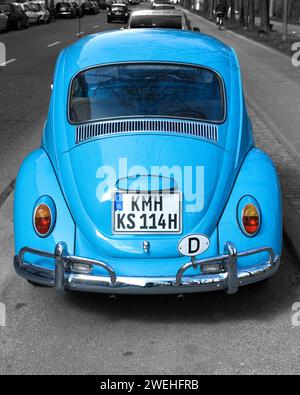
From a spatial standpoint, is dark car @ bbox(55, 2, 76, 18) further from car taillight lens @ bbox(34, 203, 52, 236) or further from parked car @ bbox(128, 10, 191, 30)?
car taillight lens @ bbox(34, 203, 52, 236)

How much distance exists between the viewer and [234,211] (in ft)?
14.8

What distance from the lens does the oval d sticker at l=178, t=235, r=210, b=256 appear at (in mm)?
4340

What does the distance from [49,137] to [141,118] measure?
2.28 ft

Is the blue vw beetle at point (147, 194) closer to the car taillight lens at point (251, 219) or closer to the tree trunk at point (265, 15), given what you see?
the car taillight lens at point (251, 219)

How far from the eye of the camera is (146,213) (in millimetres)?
4355

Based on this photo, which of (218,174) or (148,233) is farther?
(218,174)

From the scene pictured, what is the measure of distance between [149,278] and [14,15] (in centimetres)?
3801

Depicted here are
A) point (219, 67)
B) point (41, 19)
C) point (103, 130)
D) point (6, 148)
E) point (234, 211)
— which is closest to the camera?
point (234, 211)

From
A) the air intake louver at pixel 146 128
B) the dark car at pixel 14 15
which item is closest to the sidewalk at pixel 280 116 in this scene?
the air intake louver at pixel 146 128

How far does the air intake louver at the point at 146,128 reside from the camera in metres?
4.80

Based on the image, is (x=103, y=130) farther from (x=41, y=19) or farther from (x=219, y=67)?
(x=41, y=19)

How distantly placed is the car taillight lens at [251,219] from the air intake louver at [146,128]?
0.57 meters

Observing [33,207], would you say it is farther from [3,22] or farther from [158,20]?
[3,22]

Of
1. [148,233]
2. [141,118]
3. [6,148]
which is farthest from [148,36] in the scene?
[6,148]
